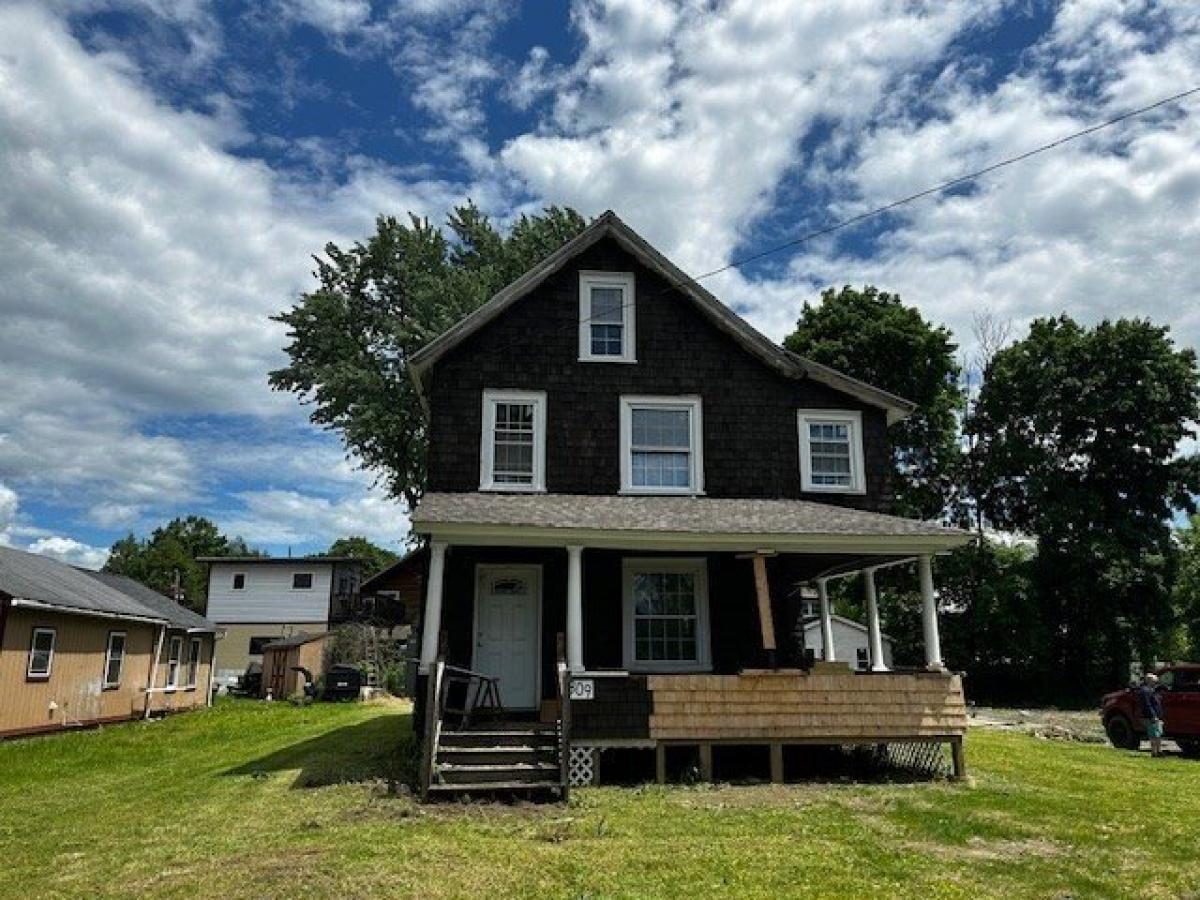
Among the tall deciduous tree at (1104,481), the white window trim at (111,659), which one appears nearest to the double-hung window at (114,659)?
the white window trim at (111,659)

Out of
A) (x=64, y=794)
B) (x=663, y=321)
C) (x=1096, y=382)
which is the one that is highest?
(x=1096, y=382)

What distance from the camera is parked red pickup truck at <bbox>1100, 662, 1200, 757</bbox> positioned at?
54.6ft

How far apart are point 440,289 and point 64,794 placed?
2232cm

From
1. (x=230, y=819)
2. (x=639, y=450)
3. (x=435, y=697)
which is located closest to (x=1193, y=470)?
(x=639, y=450)

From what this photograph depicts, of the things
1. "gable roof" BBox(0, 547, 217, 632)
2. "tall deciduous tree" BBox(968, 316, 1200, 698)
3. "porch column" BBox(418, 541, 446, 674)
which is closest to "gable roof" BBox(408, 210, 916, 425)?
"porch column" BBox(418, 541, 446, 674)

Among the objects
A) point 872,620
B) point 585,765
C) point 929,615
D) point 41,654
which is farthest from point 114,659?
point 929,615

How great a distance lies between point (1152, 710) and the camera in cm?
1662

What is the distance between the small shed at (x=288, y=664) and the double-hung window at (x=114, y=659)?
24.5ft

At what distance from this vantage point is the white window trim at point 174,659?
28.4 m

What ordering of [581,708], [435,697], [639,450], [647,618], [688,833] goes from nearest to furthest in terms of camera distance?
1. [688,833]
2. [435,697]
3. [581,708]
4. [647,618]
5. [639,450]

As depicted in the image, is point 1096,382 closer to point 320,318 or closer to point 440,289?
point 440,289

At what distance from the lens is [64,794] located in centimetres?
1266

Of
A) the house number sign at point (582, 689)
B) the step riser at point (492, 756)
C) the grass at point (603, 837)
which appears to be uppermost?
the house number sign at point (582, 689)

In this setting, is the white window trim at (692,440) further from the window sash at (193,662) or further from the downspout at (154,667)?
the window sash at (193,662)
